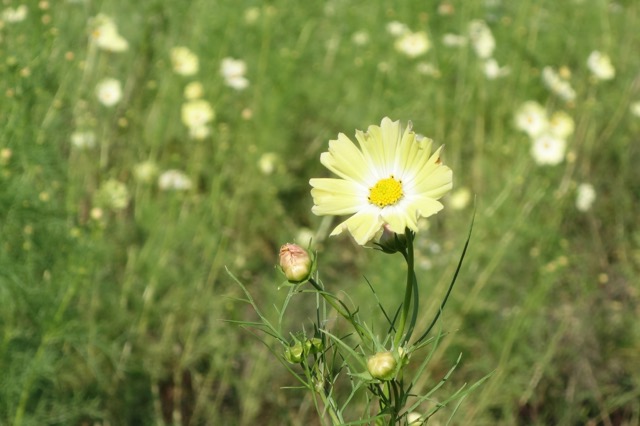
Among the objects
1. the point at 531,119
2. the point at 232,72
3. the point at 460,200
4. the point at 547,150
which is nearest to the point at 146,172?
the point at 232,72

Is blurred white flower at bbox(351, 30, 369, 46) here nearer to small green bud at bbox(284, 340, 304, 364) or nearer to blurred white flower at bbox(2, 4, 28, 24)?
blurred white flower at bbox(2, 4, 28, 24)

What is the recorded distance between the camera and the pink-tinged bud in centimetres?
77

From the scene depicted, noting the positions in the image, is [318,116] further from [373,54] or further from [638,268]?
→ [638,268]

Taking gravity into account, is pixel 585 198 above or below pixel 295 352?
above

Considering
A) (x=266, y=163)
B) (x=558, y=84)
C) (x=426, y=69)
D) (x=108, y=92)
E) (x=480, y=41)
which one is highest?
(x=480, y=41)

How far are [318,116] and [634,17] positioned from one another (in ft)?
4.97

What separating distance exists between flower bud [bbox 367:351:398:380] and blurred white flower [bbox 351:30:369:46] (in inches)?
113

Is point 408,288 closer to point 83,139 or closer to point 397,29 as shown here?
point 83,139

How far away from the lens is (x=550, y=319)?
2367mm

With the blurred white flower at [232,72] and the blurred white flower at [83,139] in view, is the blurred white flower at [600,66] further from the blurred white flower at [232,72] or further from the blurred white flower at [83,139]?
the blurred white flower at [83,139]

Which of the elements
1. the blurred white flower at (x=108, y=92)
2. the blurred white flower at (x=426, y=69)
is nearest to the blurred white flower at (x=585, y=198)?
the blurred white flower at (x=426, y=69)

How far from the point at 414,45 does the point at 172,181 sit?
1259 millimetres

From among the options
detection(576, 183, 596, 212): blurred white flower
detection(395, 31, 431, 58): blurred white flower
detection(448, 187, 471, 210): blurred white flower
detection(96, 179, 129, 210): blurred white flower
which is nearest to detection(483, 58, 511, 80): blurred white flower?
detection(395, 31, 431, 58): blurred white flower

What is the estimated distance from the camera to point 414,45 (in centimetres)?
329
